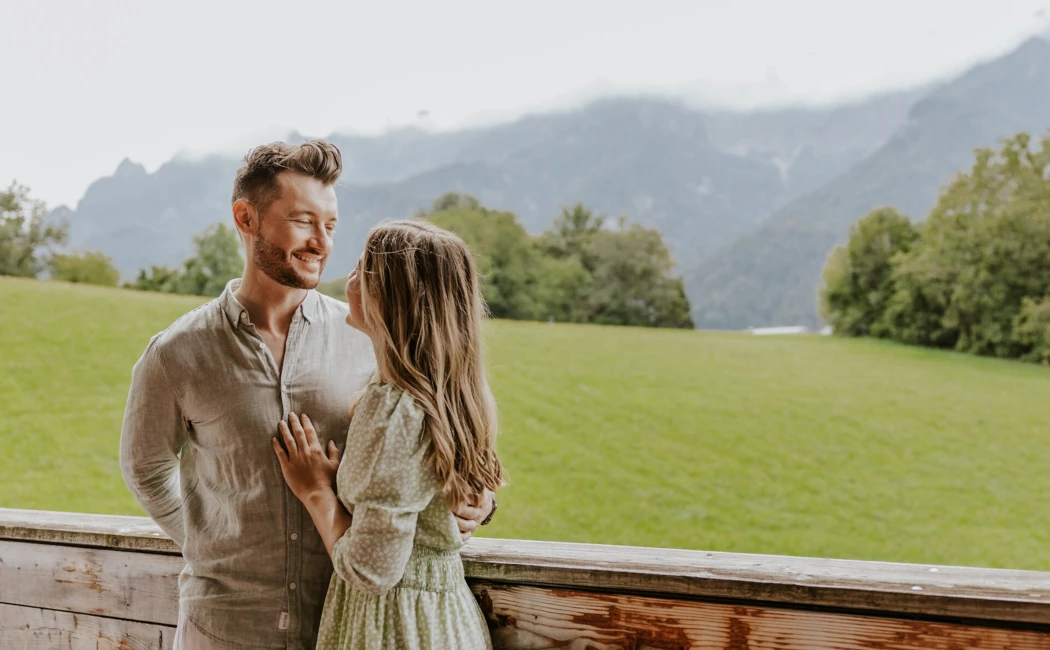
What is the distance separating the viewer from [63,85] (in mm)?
8367

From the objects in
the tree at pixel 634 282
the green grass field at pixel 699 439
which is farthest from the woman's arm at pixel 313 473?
the tree at pixel 634 282

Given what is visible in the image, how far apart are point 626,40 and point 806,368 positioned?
77.9 ft

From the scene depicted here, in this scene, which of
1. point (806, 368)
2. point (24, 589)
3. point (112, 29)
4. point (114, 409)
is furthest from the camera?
point (806, 368)

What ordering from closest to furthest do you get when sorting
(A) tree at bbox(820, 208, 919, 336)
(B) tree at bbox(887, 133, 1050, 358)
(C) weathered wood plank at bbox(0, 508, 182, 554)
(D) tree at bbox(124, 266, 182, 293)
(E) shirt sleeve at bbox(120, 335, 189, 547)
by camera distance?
(E) shirt sleeve at bbox(120, 335, 189, 547) < (C) weathered wood plank at bbox(0, 508, 182, 554) < (D) tree at bbox(124, 266, 182, 293) < (B) tree at bbox(887, 133, 1050, 358) < (A) tree at bbox(820, 208, 919, 336)

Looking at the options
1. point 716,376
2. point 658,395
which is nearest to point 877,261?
point 716,376

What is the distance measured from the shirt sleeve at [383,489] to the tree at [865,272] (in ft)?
55.7

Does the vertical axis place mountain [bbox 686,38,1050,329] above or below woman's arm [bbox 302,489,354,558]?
above

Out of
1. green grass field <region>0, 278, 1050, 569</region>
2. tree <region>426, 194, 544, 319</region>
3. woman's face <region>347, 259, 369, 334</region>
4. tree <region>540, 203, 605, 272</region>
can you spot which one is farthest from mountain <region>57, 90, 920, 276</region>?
woman's face <region>347, 259, 369, 334</region>

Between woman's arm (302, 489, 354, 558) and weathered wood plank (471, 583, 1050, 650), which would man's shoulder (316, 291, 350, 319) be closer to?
woman's arm (302, 489, 354, 558)

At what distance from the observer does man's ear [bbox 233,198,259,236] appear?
130 centimetres

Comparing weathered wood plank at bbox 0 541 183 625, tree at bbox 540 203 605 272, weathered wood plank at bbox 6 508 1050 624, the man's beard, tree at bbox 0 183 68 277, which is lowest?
weathered wood plank at bbox 0 541 183 625

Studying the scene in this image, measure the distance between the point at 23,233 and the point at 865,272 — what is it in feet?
54.4

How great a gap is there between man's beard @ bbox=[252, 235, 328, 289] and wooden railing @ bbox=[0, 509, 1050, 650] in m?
0.57

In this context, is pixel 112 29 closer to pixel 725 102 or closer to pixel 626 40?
pixel 626 40
